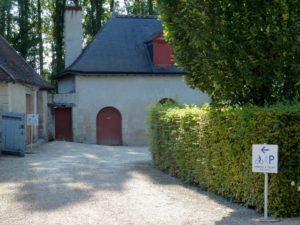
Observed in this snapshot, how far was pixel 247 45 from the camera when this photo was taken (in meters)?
9.74

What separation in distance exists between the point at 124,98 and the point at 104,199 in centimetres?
1932


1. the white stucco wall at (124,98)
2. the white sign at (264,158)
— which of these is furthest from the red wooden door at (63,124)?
the white sign at (264,158)

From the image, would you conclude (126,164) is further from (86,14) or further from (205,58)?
(86,14)

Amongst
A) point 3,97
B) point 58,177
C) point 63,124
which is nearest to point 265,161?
point 58,177

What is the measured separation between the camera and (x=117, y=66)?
28828 mm

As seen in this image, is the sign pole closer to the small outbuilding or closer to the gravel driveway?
the gravel driveway

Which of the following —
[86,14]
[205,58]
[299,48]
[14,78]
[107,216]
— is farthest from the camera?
[86,14]

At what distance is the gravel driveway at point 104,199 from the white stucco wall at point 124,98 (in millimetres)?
13744

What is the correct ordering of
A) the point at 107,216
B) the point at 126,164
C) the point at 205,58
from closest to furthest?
1. the point at 107,216
2. the point at 205,58
3. the point at 126,164

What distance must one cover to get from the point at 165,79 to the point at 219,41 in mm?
19613

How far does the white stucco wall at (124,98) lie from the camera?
94.1ft

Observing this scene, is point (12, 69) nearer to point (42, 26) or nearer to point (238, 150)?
point (238, 150)

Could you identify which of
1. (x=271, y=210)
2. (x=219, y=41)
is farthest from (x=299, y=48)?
(x=271, y=210)

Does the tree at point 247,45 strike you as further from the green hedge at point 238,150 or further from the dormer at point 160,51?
the dormer at point 160,51
